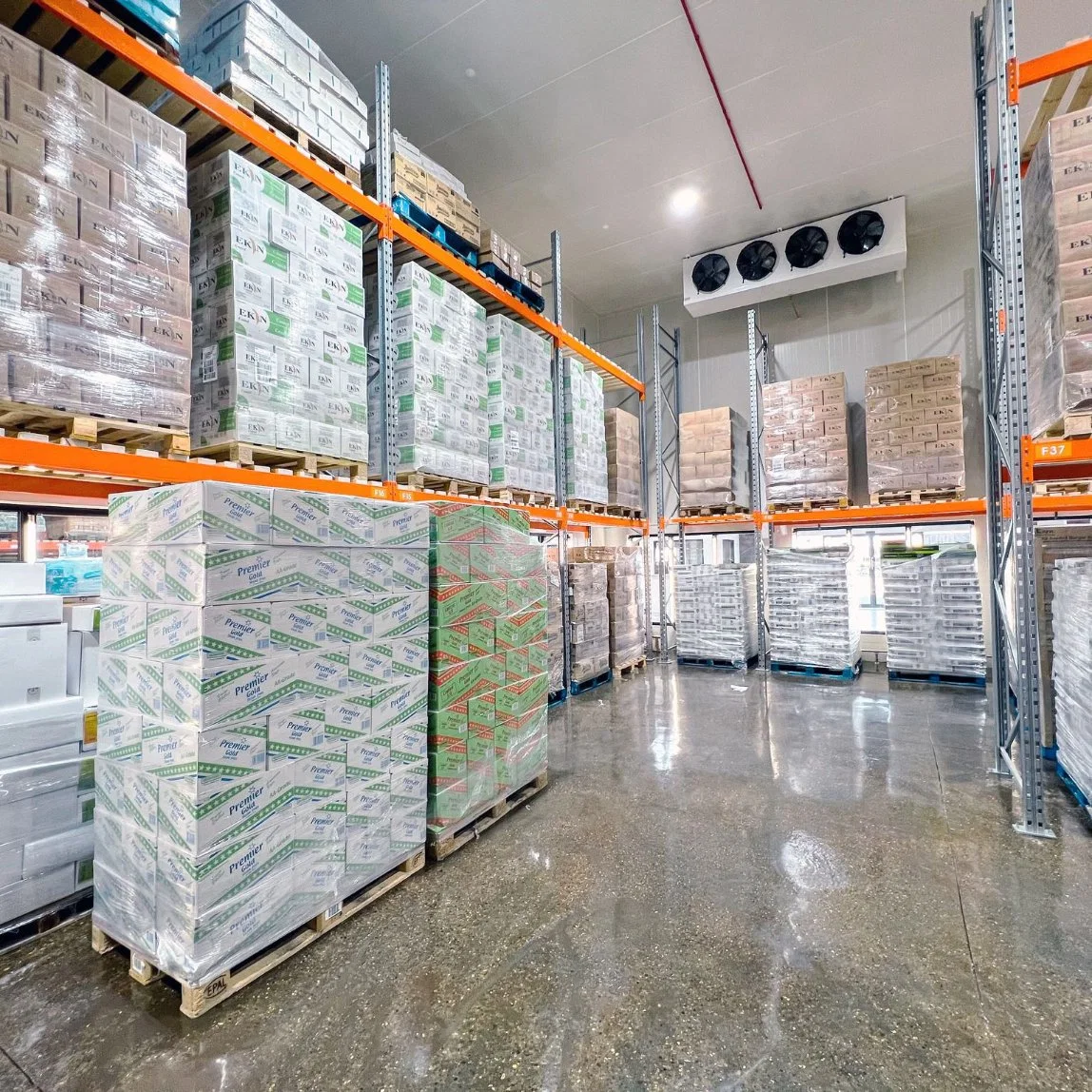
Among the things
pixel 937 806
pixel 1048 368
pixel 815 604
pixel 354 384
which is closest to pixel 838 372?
pixel 815 604

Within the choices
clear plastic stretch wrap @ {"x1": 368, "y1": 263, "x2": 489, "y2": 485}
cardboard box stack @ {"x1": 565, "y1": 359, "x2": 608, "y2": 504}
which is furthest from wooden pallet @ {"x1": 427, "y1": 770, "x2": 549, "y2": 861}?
cardboard box stack @ {"x1": 565, "y1": 359, "x2": 608, "y2": 504}

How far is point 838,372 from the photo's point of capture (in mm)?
8219

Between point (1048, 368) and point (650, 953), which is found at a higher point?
point (1048, 368)

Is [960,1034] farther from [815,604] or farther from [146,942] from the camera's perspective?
[815,604]

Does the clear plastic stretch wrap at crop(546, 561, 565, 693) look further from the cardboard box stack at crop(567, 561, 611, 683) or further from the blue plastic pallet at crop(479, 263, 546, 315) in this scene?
the blue plastic pallet at crop(479, 263, 546, 315)

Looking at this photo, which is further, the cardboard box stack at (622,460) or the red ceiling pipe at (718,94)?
the cardboard box stack at (622,460)

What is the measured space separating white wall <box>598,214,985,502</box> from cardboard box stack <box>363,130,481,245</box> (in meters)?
6.04

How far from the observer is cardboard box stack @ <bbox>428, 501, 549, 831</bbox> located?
326 centimetres

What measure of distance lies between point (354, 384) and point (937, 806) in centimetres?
477

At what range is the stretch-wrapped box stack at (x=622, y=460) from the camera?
866cm


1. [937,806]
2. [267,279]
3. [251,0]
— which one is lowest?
[937,806]

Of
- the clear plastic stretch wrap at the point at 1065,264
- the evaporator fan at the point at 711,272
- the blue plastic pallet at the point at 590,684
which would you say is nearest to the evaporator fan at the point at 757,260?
the evaporator fan at the point at 711,272

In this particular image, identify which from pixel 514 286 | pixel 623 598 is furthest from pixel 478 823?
pixel 514 286

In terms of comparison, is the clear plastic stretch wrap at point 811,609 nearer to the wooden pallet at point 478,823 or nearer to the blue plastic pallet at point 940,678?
the blue plastic pallet at point 940,678
